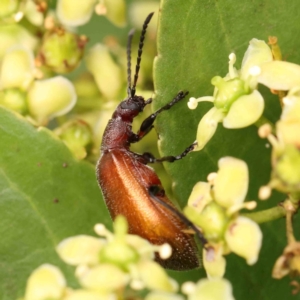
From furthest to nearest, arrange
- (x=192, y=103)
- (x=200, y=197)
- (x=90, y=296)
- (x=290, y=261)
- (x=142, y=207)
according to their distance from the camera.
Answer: (x=142, y=207)
(x=192, y=103)
(x=200, y=197)
(x=290, y=261)
(x=90, y=296)

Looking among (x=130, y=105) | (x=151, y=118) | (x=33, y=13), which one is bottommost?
(x=151, y=118)

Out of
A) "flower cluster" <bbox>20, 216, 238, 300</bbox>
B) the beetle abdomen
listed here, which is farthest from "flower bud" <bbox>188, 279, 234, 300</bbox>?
the beetle abdomen

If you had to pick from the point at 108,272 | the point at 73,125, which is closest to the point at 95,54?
the point at 73,125

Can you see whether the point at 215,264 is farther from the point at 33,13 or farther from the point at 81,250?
the point at 33,13

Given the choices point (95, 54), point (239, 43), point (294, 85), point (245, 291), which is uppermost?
point (95, 54)

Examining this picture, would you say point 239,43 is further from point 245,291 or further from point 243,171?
point 245,291

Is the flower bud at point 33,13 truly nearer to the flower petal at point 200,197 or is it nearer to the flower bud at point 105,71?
the flower bud at point 105,71

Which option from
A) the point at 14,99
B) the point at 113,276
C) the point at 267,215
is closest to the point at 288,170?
the point at 267,215

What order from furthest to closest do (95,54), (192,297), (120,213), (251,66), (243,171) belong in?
(95,54) → (120,213) → (251,66) → (243,171) → (192,297)
